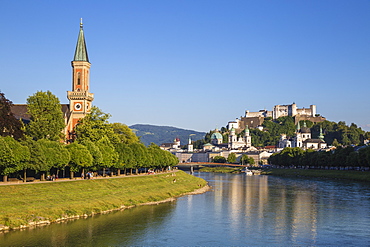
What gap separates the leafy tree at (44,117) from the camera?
79.2m

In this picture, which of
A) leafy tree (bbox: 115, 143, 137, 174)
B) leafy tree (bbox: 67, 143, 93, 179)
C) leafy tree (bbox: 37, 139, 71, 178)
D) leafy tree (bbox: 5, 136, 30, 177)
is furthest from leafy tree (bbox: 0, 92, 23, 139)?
leafy tree (bbox: 115, 143, 137, 174)

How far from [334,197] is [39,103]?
156 ft

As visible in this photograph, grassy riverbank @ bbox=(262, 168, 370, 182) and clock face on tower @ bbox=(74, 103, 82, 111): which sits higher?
clock face on tower @ bbox=(74, 103, 82, 111)

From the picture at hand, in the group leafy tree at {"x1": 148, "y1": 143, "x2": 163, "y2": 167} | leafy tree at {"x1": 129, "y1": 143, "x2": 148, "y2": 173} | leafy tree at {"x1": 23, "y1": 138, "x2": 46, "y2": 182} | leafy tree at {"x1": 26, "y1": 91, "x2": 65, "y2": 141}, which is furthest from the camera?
leafy tree at {"x1": 148, "y1": 143, "x2": 163, "y2": 167}

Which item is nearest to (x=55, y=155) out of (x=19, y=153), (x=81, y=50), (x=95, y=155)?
(x=19, y=153)

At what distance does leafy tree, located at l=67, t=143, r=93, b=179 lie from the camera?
6800 centimetres

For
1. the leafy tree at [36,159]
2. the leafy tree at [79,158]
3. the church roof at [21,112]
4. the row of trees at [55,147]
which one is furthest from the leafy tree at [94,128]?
the leafy tree at [36,159]

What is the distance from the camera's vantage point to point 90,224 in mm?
48812

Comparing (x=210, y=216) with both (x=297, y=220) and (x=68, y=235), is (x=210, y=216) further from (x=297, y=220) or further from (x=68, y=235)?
(x=68, y=235)

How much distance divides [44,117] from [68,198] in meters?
28.4

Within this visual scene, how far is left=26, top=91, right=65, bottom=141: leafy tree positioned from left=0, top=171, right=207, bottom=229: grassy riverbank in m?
13.6

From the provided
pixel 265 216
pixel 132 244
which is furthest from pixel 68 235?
pixel 265 216

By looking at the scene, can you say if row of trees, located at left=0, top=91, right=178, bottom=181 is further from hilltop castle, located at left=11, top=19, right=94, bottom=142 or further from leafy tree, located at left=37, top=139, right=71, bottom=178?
hilltop castle, located at left=11, top=19, right=94, bottom=142

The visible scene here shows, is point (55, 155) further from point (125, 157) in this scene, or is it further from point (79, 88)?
point (79, 88)
